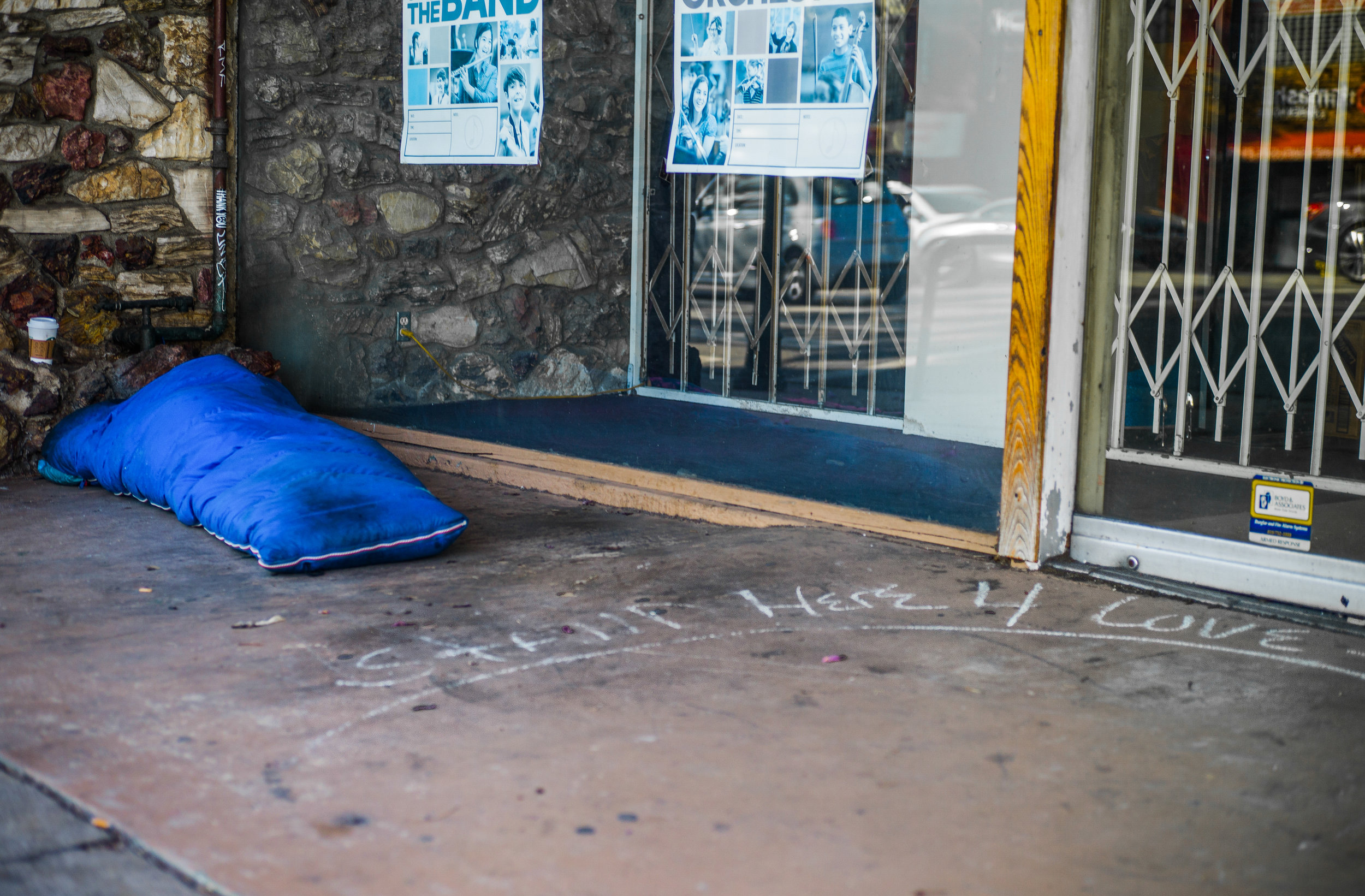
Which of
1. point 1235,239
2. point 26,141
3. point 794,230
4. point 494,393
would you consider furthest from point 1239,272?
point 26,141

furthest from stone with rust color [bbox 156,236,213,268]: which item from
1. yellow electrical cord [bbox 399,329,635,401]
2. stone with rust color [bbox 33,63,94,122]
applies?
yellow electrical cord [bbox 399,329,635,401]

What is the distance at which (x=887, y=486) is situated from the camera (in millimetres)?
3396

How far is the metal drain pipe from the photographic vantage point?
14.5 ft

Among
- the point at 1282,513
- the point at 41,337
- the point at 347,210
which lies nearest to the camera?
the point at 1282,513

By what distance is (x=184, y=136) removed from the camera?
14.5 feet

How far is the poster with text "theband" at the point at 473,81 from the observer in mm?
4020

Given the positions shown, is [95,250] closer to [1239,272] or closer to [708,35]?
[708,35]

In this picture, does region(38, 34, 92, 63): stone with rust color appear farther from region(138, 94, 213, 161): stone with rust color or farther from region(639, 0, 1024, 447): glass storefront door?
region(639, 0, 1024, 447): glass storefront door

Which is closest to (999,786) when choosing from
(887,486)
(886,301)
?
(887,486)

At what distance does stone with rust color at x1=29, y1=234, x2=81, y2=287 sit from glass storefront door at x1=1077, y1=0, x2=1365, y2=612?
3.30 meters

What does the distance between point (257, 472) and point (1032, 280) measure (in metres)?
1.95

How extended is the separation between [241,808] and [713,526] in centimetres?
199

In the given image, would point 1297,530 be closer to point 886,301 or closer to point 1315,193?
point 1315,193

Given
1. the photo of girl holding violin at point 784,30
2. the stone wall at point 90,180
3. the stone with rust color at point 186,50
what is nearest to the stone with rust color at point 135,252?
the stone wall at point 90,180
